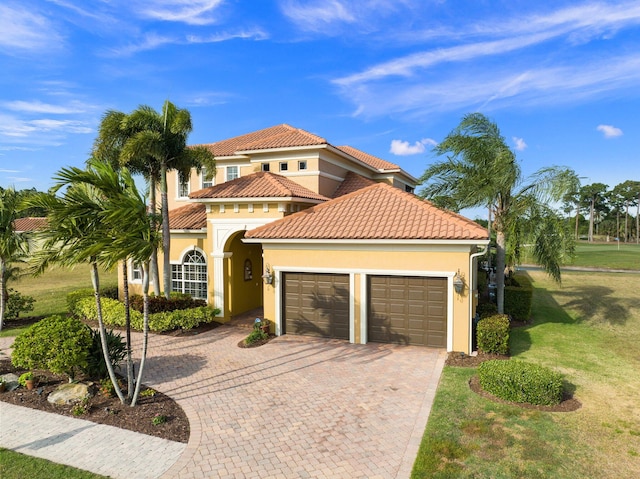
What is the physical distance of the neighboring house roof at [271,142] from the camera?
19.4m

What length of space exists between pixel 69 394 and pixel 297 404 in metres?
5.37

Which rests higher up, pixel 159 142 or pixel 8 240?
pixel 159 142

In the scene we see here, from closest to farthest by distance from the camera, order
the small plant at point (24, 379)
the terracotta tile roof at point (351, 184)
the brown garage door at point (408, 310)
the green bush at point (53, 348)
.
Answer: the green bush at point (53, 348)
the small plant at point (24, 379)
the brown garage door at point (408, 310)
the terracotta tile roof at point (351, 184)

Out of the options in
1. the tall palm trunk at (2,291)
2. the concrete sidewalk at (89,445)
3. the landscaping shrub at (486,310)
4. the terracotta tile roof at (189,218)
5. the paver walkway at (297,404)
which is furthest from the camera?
the terracotta tile roof at (189,218)

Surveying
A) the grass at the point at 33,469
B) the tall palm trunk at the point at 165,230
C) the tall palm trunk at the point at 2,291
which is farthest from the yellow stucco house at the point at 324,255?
the grass at the point at 33,469

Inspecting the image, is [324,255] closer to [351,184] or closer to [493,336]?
[493,336]

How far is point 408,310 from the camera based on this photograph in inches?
535

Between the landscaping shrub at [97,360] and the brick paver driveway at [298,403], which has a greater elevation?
the landscaping shrub at [97,360]

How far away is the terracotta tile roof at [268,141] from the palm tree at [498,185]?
6.30 m

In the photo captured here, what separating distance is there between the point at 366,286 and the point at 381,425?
6.19 m

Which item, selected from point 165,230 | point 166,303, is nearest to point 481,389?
point 166,303

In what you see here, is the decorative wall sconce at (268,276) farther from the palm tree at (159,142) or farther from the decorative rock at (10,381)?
the decorative rock at (10,381)

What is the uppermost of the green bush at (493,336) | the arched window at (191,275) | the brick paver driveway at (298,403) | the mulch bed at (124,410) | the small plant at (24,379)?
the arched window at (191,275)

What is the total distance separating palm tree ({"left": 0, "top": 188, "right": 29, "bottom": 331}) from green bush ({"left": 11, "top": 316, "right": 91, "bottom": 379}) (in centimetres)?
787
